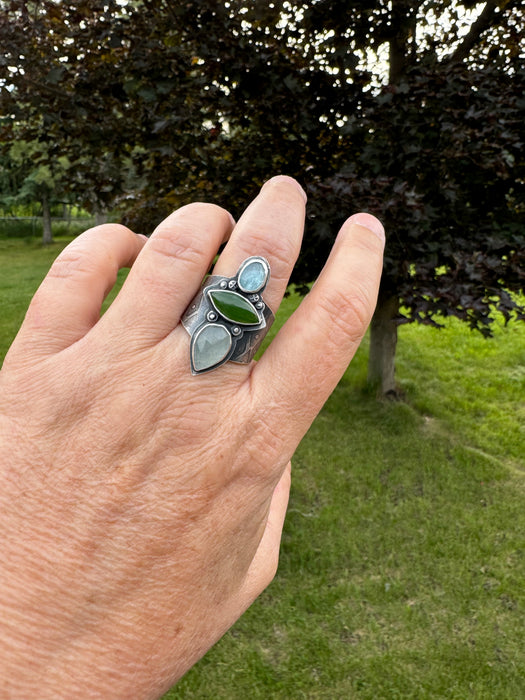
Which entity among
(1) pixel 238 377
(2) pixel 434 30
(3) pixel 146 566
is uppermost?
(2) pixel 434 30

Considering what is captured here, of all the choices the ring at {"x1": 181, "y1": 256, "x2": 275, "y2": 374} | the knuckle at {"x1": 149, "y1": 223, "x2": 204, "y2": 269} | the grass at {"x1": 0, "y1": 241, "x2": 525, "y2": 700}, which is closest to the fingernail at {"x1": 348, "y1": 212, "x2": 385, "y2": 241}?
the ring at {"x1": 181, "y1": 256, "x2": 275, "y2": 374}

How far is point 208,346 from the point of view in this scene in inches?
41.6

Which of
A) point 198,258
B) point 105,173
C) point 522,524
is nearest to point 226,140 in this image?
point 105,173

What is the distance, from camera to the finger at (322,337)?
110cm

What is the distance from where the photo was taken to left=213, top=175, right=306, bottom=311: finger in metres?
1.11

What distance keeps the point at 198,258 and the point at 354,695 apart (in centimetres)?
273

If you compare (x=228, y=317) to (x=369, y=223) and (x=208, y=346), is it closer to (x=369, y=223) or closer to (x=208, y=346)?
(x=208, y=346)

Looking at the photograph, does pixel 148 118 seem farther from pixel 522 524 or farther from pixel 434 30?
pixel 522 524

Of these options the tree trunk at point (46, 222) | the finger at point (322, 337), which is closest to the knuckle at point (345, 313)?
the finger at point (322, 337)

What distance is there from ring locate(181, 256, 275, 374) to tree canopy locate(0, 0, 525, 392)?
235 centimetres

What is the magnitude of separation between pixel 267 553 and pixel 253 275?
2.60ft

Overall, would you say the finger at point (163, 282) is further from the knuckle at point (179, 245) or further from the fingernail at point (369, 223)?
the fingernail at point (369, 223)

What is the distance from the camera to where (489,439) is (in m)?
5.39

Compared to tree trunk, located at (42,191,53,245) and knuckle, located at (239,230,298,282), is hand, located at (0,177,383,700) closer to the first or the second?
knuckle, located at (239,230,298,282)
